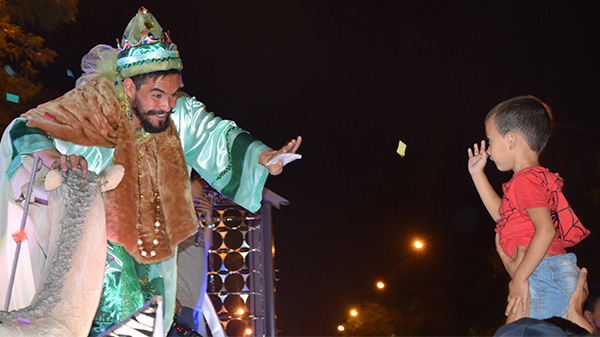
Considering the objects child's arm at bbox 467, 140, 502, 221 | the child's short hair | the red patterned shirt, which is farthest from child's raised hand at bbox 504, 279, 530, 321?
the child's short hair

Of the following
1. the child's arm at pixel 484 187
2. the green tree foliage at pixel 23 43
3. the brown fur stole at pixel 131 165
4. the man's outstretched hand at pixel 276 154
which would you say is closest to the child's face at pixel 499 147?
the child's arm at pixel 484 187

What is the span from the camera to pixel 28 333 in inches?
77.6

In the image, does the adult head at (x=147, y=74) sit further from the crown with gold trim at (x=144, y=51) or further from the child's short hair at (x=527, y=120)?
the child's short hair at (x=527, y=120)

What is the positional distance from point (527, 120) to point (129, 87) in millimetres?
1862

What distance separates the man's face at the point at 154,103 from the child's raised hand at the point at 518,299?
1.81 meters

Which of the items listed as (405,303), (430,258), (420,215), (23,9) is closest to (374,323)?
(405,303)

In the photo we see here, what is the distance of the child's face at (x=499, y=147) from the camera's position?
2.98m

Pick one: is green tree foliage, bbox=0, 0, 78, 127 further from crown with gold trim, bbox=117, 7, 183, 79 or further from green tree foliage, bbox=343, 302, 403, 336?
green tree foliage, bbox=343, 302, 403, 336

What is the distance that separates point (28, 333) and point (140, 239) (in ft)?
4.52

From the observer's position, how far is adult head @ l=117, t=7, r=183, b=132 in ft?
11.4

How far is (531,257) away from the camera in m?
2.67

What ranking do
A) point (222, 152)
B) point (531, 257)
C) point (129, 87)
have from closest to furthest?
1. point (531, 257)
2. point (129, 87)
3. point (222, 152)

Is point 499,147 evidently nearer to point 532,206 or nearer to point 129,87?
point 532,206

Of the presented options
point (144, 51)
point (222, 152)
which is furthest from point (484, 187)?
point (144, 51)
